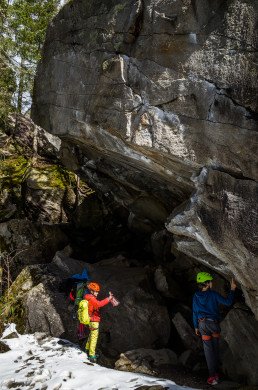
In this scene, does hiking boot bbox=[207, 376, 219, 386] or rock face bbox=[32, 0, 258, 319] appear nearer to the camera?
rock face bbox=[32, 0, 258, 319]

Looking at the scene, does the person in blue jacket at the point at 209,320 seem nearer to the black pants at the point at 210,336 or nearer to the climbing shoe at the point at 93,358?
the black pants at the point at 210,336

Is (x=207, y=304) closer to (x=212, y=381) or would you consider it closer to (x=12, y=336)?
(x=212, y=381)

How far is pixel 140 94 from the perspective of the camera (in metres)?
6.35

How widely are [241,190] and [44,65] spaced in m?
6.44

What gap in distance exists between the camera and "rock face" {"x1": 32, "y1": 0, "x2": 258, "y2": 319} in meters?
5.44

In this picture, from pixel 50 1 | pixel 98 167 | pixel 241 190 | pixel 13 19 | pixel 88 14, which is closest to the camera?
pixel 241 190

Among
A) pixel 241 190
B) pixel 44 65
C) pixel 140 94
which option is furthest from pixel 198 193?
pixel 44 65

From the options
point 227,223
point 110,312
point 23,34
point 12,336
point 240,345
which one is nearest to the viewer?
point 227,223

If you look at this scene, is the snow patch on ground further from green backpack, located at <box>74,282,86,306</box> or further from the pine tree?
the pine tree

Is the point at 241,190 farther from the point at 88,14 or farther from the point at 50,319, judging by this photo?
the point at 50,319

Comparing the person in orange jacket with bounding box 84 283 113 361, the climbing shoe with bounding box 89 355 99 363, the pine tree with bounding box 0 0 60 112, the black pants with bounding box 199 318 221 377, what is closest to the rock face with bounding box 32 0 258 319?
the black pants with bounding box 199 318 221 377

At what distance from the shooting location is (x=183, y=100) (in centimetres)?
595

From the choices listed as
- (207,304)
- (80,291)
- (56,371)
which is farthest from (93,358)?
(207,304)

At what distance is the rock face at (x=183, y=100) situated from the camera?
5.44 meters
